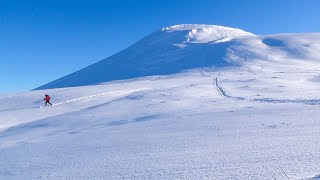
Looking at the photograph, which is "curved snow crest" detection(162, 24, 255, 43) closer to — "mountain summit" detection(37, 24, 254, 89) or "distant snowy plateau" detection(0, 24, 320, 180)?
"mountain summit" detection(37, 24, 254, 89)

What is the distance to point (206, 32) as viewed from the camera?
409 ft

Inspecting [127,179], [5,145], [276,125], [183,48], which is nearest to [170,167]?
[127,179]

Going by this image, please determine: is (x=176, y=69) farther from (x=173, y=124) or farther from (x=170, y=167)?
(x=170, y=167)

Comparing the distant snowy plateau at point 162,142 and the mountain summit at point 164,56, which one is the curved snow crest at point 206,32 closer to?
the mountain summit at point 164,56

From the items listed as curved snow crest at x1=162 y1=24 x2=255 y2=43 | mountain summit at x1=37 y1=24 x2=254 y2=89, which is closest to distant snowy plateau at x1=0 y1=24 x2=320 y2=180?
mountain summit at x1=37 y1=24 x2=254 y2=89

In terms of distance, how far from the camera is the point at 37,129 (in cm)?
1908

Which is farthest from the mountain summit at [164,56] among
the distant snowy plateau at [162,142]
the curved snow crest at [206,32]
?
the distant snowy plateau at [162,142]

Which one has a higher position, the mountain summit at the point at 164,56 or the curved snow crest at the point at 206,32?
the curved snow crest at the point at 206,32

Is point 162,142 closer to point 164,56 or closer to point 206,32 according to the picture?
point 164,56

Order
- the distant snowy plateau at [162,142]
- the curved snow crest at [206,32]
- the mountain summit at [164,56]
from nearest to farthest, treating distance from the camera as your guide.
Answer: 1. the distant snowy plateau at [162,142]
2. the mountain summit at [164,56]
3. the curved snow crest at [206,32]

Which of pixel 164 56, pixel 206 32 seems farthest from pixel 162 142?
pixel 206 32

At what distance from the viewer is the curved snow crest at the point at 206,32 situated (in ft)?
382

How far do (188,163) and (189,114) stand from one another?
9.51 metres

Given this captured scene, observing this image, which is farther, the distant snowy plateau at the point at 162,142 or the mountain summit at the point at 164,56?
the mountain summit at the point at 164,56
